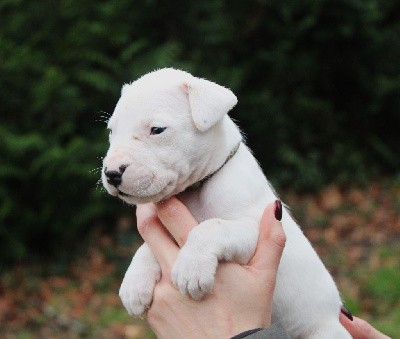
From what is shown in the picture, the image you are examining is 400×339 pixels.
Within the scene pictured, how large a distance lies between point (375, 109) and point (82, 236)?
389 cm

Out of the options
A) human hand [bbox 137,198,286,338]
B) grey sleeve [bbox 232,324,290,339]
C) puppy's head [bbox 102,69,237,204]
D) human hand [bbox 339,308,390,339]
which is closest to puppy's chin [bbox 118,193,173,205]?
puppy's head [bbox 102,69,237,204]

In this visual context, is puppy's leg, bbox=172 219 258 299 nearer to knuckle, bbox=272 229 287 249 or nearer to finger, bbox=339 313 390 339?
knuckle, bbox=272 229 287 249

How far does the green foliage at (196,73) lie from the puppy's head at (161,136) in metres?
4.30

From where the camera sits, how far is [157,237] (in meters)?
2.61

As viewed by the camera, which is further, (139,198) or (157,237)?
(157,237)

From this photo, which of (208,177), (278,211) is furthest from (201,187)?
(278,211)

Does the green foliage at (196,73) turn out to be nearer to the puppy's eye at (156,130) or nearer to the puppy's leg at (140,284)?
the puppy's leg at (140,284)

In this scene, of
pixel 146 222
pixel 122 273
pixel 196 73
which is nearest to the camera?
pixel 146 222

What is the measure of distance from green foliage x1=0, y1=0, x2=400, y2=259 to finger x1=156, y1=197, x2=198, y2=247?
4224 mm

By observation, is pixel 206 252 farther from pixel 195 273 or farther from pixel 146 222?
pixel 146 222

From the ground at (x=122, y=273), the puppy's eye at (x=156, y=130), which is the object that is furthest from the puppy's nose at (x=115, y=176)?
the ground at (x=122, y=273)

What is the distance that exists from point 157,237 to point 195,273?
35 centimetres

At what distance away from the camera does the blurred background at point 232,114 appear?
21.6ft

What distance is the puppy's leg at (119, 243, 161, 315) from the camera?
2.52 meters
